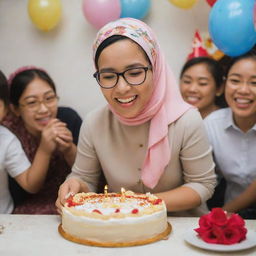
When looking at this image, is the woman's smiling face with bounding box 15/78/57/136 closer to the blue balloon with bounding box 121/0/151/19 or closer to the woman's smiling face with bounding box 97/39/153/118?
the blue balloon with bounding box 121/0/151/19

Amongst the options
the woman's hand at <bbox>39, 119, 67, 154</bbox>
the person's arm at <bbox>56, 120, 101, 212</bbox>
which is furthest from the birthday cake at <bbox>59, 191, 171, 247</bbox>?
the woman's hand at <bbox>39, 119, 67, 154</bbox>

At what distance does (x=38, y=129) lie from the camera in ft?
7.43

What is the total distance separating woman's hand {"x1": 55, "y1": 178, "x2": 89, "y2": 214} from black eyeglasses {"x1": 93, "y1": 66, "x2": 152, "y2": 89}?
35cm

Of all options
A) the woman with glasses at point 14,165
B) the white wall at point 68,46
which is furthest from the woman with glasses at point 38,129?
the white wall at point 68,46

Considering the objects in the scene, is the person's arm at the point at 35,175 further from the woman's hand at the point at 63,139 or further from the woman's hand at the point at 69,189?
the woman's hand at the point at 69,189

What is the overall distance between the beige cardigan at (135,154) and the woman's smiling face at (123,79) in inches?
5.5

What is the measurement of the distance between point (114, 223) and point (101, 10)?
144 centimetres

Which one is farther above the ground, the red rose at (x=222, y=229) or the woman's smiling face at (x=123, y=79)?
the woman's smiling face at (x=123, y=79)

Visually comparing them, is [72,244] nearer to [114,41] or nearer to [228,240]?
[228,240]

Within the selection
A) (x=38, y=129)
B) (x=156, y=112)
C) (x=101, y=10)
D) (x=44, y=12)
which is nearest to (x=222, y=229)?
(x=156, y=112)

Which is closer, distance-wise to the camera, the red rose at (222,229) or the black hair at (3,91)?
the red rose at (222,229)

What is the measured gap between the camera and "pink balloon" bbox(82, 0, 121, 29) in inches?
93.2

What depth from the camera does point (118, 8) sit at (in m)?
2.40

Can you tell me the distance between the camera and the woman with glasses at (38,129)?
7.07 ft
